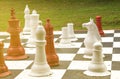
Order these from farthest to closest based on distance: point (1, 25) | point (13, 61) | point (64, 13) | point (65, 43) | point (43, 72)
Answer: point (64, 13)
point (1, 25)
point (65, 43)
point (13, 61)
point (43, 72)

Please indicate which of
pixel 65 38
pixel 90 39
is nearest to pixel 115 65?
pixel 90 39

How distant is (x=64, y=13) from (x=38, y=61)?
5.35 meters

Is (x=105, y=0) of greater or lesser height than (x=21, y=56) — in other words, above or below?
above

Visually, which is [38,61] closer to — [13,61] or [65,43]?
[13,61]

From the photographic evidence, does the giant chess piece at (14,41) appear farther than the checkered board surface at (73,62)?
Yes

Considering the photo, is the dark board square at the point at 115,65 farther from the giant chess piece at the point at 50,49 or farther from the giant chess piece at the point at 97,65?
the giant chess piece at the point at 50,49

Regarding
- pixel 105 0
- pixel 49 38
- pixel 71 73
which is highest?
pixel 105 0

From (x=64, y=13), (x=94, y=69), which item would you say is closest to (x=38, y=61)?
(x=94, y=69)

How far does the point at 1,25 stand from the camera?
20.9ft

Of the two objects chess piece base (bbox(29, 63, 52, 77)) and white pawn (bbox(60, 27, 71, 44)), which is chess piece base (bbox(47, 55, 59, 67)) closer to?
chess piece base (bbox(29, 63, 52, 77))

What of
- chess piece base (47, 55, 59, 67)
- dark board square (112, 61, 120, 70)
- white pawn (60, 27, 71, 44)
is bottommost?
dark board square (112, 61, 120, 70)

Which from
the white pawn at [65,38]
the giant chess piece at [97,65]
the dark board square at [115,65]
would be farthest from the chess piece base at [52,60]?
the white pawn at [65,38]

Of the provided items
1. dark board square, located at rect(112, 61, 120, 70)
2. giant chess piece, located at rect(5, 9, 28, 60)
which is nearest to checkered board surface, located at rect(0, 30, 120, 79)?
dark board square, located at rect(112, 61, 120, 70)

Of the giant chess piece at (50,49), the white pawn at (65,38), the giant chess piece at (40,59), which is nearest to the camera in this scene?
the giant chess piece at (40,59)
